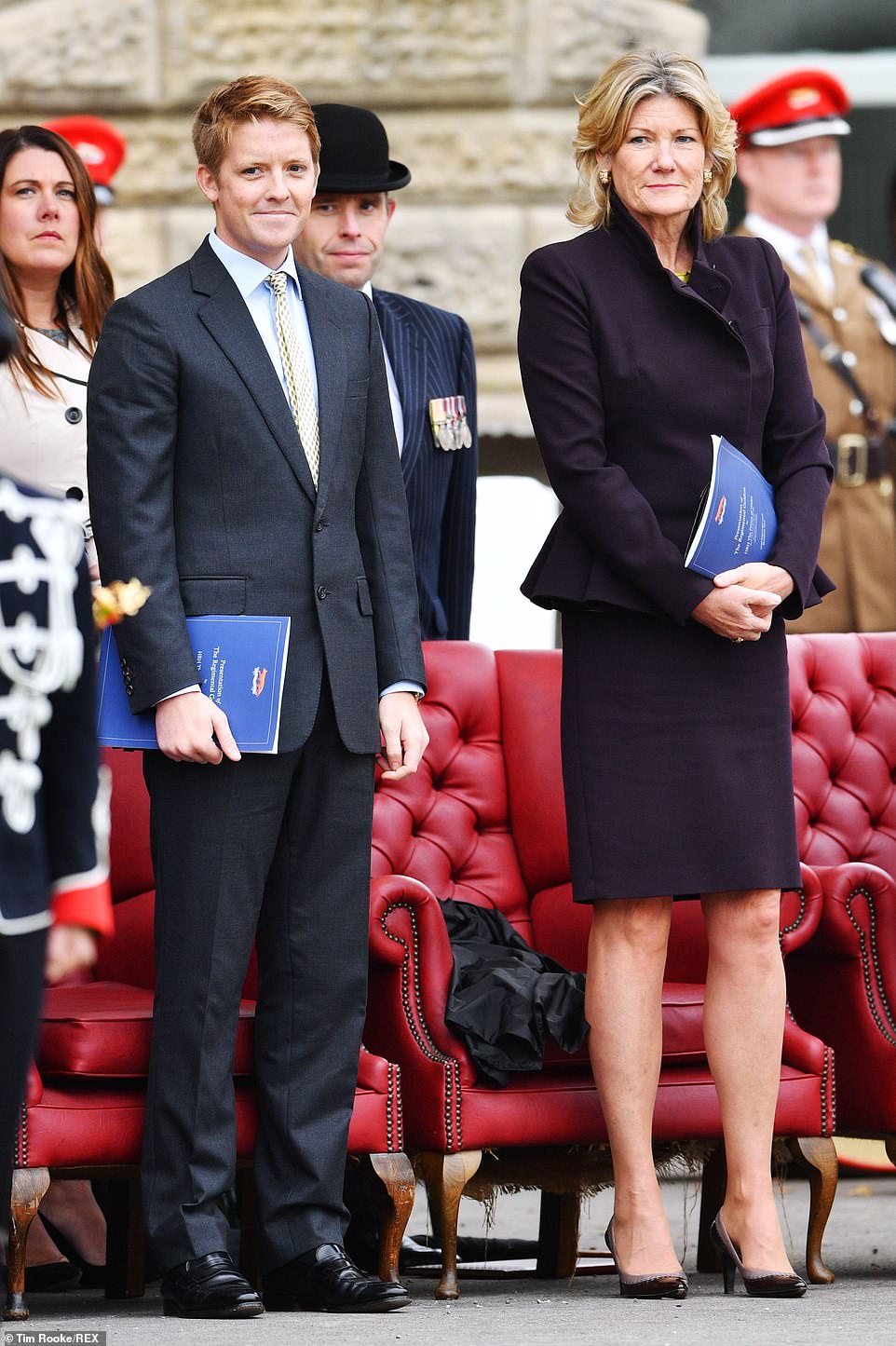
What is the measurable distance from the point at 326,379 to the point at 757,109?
3116mm

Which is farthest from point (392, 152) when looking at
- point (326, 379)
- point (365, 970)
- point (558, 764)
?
point (365, 970)

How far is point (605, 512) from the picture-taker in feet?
12.1

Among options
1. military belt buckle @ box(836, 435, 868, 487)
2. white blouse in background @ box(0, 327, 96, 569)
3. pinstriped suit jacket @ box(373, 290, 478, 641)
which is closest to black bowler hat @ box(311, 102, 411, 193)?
pinstriped suit jacket @ box(373, 290, 478, 641)

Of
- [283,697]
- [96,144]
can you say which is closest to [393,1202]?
[283,697]

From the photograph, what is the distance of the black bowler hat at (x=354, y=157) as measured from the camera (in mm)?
4680

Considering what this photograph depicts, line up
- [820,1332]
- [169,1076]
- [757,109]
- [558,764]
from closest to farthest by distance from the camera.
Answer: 1. [820,1332]
2. [169,1076]
3. [558,764]
4. [757,109]

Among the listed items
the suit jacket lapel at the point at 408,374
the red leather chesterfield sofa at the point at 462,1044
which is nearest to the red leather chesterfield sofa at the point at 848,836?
the red leather chesterfield sofa at the point at 462,1044

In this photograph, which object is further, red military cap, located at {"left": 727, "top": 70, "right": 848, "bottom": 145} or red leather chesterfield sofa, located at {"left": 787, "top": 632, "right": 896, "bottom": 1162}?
red military cap, located at {"left": 727, "top": 70, "right": 848, "bottom": 145}

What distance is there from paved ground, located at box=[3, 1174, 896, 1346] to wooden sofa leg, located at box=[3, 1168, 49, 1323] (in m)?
0.04

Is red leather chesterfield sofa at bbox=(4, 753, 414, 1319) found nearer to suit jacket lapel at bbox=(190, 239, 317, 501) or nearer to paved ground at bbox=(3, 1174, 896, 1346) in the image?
paved ground at bbox=(3, 1174, 896, 1346)

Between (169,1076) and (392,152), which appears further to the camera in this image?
(392,152)

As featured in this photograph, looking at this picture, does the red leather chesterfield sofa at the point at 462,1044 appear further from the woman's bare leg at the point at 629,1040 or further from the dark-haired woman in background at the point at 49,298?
the dark-haired woman in background at the point at 49,298

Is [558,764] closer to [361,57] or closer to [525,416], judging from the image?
[525,416]

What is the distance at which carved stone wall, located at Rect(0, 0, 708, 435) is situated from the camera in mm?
6711
